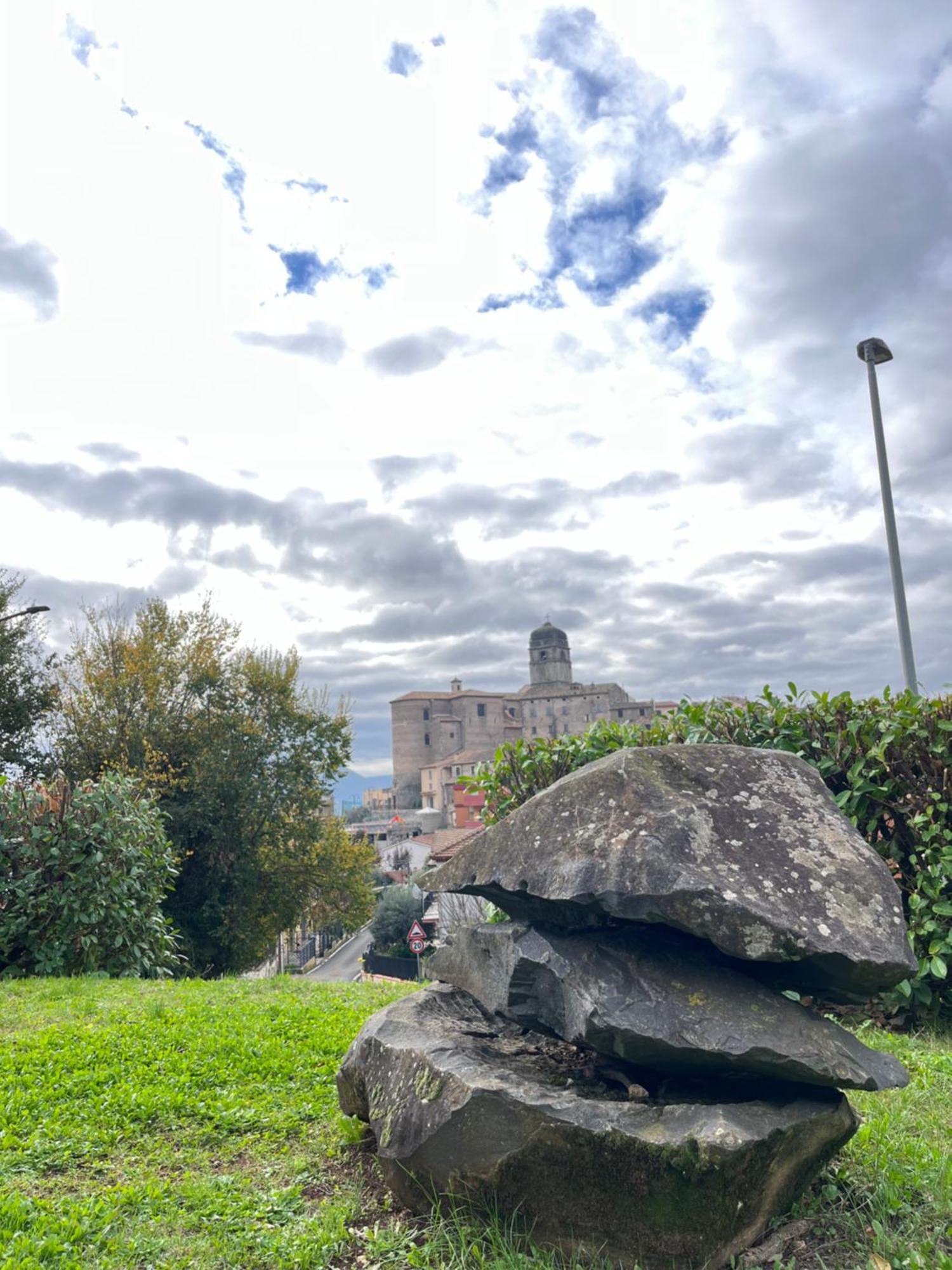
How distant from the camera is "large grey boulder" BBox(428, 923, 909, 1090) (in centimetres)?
400

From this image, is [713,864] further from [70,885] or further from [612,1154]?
[70,885]

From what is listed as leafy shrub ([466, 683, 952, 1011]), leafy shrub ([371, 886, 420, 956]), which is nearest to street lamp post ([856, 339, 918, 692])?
leafy shrub ([466, 683, 952, 1011])

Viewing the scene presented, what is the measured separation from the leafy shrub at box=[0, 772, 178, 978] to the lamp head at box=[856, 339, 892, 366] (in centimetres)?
1163

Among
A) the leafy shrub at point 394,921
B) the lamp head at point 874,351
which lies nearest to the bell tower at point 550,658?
the leafy shrub at point 394,921

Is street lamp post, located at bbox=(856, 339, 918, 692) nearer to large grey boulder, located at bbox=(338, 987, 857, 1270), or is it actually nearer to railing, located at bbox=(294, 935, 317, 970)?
large grey boulder, located at bbox=(338, 987, 857, 1270)

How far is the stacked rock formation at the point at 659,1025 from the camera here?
3.85 meters

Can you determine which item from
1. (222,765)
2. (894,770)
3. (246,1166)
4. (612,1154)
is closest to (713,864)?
(612,1154)

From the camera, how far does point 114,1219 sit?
4.37 m

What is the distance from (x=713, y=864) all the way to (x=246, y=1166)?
10.3 feet

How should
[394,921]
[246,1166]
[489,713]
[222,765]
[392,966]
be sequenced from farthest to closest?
1. [489,713]
2. [394,921]
3. [392,966]
4. [222,765]
5. [246,1166]

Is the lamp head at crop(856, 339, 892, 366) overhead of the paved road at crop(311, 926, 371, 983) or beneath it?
overhead

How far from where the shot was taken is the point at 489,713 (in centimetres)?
12050

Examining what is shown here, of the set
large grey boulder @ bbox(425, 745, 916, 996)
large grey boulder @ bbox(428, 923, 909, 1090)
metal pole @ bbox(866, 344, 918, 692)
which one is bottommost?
large grey boulder @ bbox(428, 923, 909, 1090)

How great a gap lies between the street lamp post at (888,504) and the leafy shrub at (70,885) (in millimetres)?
10223
